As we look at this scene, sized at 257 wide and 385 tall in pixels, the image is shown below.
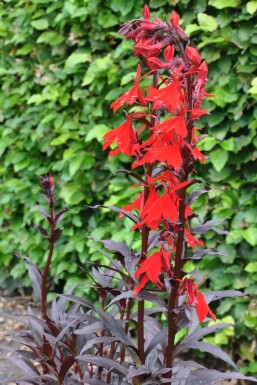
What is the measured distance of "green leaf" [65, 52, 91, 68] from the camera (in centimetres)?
338

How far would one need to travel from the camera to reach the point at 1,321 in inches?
155

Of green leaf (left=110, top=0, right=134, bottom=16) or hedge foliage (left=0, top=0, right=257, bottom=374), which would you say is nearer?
hedge foliage (left=0, top=0, right=257, bottom=374)

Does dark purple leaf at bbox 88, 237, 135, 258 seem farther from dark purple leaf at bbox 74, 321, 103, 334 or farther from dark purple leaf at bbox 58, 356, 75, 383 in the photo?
dark purple leaf at bbox 58, 356, 75, 383

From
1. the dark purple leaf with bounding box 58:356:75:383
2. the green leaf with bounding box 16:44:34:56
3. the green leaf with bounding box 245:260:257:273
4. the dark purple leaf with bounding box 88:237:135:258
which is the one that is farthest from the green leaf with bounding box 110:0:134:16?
the dark purple leaf with bounding box 58:356:75:383

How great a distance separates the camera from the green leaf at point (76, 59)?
338 centimetres

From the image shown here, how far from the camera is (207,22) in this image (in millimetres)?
2803

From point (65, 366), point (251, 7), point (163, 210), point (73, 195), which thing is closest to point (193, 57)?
point (163, 210)

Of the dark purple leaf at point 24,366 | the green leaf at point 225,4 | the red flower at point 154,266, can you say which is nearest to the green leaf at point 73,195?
the green leaf at point 225,4

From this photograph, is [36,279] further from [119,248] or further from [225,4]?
[225,4]

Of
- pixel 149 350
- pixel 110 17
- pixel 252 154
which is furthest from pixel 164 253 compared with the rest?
pixel 110 17

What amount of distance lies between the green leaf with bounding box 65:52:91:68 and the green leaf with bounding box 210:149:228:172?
1050 mm

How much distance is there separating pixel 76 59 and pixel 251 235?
4.87 feet

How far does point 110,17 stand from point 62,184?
110cm

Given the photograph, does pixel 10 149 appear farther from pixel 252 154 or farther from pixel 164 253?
pixel 164 253
